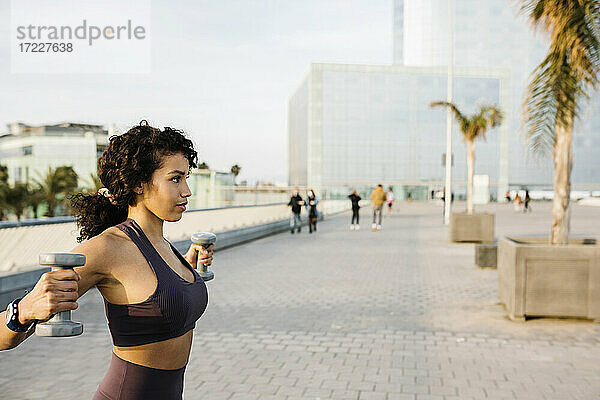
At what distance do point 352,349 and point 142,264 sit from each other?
13.6ft

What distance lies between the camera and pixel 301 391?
4.54 m

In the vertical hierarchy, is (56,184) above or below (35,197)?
above

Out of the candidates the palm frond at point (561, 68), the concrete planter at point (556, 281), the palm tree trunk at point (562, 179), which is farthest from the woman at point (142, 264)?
the palm tree trunk at point (562, 179)

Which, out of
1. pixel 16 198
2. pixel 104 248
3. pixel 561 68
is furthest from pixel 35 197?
pixel 104 248

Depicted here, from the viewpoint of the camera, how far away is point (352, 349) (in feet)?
18.8

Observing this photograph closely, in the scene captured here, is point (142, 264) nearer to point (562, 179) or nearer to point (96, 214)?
point (96, 214)

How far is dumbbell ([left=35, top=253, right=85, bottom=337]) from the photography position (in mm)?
1562

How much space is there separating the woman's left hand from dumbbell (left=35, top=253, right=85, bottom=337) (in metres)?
0.80

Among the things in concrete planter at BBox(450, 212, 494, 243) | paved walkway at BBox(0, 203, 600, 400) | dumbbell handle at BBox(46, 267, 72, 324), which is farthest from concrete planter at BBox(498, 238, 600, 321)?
concrete planter at BBox(450, 212, 494, 243)

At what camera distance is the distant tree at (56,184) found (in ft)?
72.2

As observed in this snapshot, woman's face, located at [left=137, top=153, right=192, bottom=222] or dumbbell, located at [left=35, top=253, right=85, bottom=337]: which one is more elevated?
woman's face, located at [left=137, top=153, right=192, bottom=222]

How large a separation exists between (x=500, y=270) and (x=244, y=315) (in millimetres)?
3483

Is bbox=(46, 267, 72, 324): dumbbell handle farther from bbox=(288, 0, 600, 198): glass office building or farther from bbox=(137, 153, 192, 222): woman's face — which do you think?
bbox=(288, 0, 600, 198): glass office building

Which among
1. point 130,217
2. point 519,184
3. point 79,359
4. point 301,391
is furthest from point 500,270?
point 519,184
